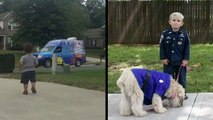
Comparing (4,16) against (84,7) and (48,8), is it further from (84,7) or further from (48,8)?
(84,7)

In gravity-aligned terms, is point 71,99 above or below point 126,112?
above

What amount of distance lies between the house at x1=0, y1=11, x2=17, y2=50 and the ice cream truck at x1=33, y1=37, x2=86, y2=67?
0.16 m

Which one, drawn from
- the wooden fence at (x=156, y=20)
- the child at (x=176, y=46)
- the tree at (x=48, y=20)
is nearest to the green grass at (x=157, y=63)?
the wooden fence at (x=156, y=20)

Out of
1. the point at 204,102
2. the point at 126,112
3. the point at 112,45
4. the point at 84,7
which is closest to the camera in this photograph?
the point at 84,7

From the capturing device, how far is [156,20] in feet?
41.2

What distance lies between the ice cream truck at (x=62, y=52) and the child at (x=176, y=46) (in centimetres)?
301

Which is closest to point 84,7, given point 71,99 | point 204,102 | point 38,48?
point 38,48

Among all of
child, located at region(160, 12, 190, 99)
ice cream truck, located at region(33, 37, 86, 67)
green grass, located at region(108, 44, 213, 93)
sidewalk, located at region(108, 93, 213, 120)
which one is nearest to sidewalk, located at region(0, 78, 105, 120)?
ice cream truck, located at region(33, 37, 86, 67)

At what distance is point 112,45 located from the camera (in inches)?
473

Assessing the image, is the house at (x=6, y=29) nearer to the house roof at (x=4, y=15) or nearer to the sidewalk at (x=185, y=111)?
the house roof at (x=4, y=15)

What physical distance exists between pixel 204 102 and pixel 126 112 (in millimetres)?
1294

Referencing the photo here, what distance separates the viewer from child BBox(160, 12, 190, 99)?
5.04m

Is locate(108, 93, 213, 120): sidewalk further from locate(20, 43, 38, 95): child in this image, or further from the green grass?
locate(20, 43, 38, 95): child

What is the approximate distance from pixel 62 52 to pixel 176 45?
10.3ft
